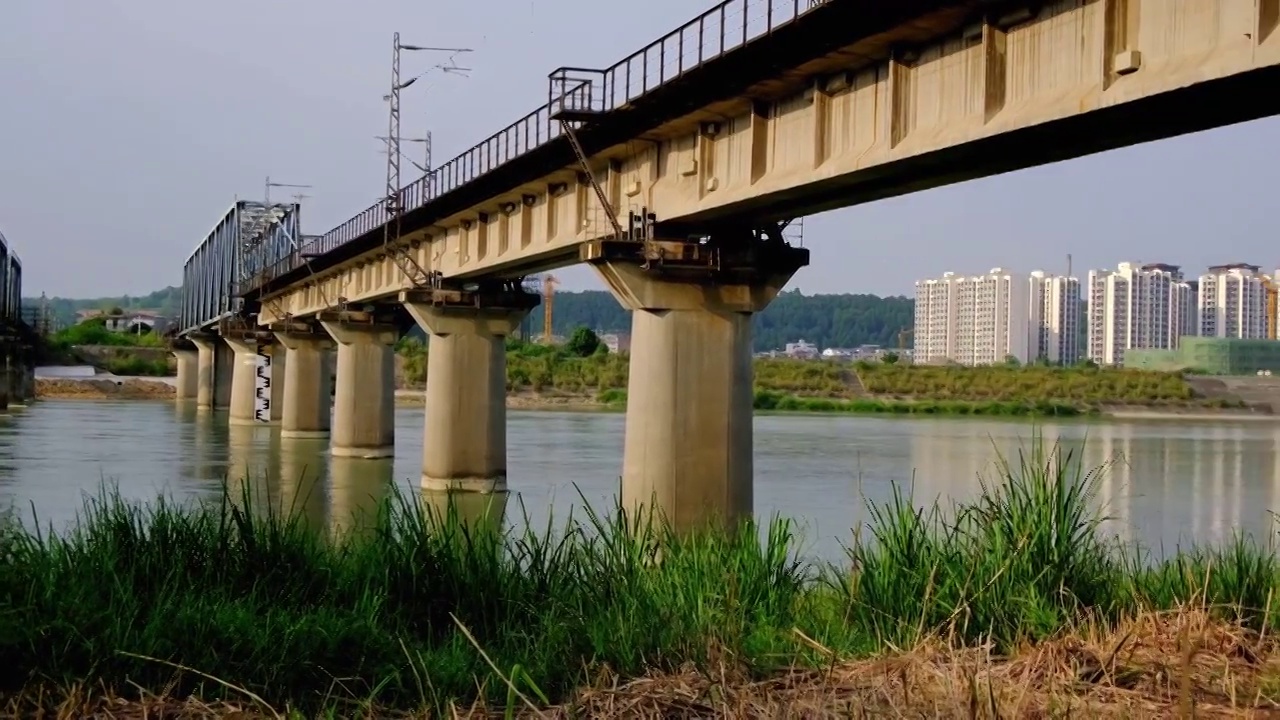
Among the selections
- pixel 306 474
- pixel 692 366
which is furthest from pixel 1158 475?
pixel 306 474

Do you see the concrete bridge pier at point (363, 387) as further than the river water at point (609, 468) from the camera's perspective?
Yes

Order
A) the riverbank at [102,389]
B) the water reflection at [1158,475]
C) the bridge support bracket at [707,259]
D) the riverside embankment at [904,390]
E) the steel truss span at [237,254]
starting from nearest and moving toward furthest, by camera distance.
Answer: the bridge support bracket at [707,259], the water reflection at [1158,475], the steel truss span at [237,254], the riverbank at [102,389], the riverside embankment at [904,390]

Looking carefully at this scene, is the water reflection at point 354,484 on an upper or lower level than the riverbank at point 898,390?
lower

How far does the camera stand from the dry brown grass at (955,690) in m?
7.72

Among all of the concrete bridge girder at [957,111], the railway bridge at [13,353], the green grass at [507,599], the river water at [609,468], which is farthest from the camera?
the railway bridge at [13,353]

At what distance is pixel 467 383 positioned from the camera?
142ft

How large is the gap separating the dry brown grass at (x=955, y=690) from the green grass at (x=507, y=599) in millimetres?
366

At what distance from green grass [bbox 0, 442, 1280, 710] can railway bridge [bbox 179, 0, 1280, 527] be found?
5.05 meters

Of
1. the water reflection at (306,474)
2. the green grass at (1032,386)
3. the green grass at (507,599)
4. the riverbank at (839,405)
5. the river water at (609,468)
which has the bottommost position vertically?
the water reflection at (306,474)

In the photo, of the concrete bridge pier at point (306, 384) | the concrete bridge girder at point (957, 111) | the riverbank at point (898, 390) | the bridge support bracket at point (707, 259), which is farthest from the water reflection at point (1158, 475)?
the concrete bridge pier at point (306, 384)

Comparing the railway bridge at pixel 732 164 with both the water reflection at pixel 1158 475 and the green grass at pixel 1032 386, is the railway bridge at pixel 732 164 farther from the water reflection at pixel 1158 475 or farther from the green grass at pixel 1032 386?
the green grass at pixel 1032 386

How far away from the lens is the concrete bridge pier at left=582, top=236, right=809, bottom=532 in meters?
26.9

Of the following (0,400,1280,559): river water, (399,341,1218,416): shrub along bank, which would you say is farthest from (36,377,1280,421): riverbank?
(0,400,1280,559): river water

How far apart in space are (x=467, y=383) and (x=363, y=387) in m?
15.6
